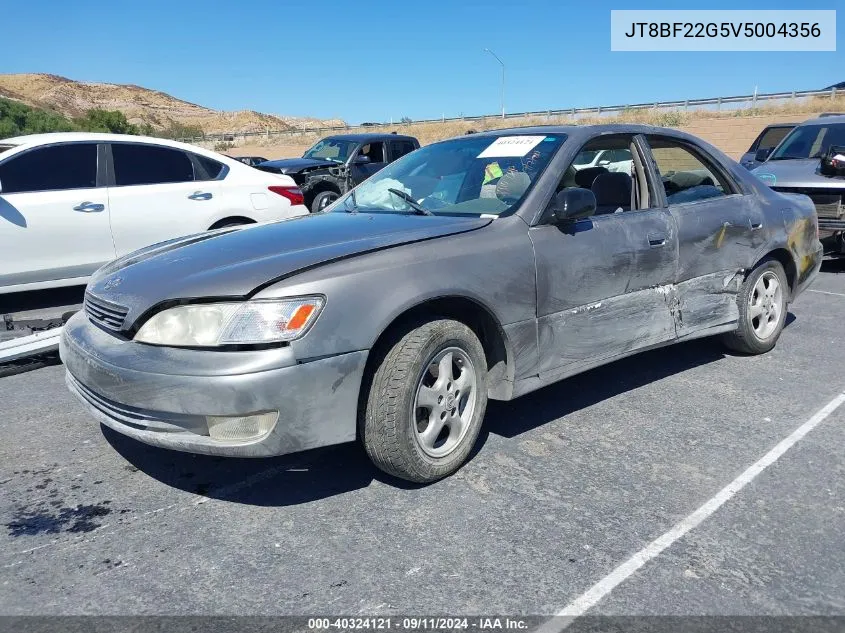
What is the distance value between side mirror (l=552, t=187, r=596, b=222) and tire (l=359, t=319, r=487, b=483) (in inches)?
31.7

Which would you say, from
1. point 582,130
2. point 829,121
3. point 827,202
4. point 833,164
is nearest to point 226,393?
point 582,130

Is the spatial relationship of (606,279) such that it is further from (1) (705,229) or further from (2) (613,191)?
(1) (705,229)

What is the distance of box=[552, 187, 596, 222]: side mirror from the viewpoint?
3547mm

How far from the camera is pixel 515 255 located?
3.43m

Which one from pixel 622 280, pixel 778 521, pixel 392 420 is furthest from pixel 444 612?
pixel 622 280

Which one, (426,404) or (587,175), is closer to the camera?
(426,404)

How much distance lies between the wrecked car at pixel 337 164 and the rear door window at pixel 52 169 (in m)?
5.43

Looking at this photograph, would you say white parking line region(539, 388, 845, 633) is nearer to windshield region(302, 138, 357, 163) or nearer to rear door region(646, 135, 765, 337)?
rear door region(646, 135, 765, 337)

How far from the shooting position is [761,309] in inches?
198

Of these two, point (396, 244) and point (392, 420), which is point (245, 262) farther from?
point (392, 420)

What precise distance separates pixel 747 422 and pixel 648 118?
41.2 m

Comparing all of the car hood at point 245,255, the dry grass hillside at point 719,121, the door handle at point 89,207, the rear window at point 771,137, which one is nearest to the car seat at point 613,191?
the car hood at point 245,255

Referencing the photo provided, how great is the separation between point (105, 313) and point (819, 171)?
8.22 m

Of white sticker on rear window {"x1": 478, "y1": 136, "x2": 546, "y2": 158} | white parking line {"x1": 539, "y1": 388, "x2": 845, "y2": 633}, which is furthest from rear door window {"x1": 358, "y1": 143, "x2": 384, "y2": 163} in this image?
white parking line {"x1": 539, "y1": 388, "x2": 845, "y2": 633}
